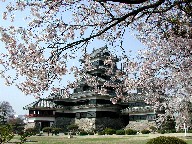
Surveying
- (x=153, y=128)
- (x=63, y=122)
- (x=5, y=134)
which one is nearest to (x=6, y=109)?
(x=63, y=122)

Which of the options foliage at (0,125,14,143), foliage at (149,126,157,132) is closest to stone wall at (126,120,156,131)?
foliage at (149,126,157,132)

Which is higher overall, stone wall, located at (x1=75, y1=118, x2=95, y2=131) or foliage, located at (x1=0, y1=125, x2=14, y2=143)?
foliage, located at (x1=0, y1=125, x2=14, y2=143)

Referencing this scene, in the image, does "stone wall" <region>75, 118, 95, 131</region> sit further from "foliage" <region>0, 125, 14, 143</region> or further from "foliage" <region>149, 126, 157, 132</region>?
"foliage" <region>0, 125, 14, 143</region>

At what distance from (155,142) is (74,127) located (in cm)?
4466

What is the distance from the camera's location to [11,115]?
9506 cm

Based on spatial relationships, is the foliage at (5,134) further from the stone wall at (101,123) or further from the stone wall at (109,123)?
the stone wall at (109,123)

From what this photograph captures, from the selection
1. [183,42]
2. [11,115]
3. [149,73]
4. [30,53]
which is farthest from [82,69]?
[11,115]

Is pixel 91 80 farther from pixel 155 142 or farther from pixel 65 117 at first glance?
pixel 65 117

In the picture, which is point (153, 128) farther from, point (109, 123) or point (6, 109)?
point (6, 109)

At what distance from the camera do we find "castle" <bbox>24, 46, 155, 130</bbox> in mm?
55656

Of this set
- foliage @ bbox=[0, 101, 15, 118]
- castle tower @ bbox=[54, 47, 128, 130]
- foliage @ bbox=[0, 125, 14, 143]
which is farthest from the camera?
foliage @ bbox=[0, 101, 15, 118]

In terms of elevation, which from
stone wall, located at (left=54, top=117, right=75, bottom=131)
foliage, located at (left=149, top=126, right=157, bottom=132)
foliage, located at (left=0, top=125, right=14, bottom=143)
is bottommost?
foliage, located at (left=149, top=126, right=157, bottom=132)

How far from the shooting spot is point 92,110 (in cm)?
Answer: 5866

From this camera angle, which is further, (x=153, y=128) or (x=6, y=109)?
(x=6, y=109)
